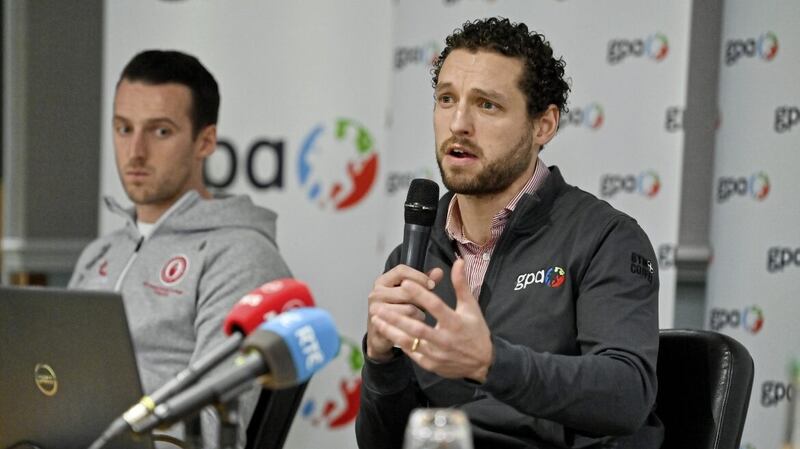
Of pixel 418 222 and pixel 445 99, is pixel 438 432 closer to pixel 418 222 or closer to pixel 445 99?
pixel 418 222

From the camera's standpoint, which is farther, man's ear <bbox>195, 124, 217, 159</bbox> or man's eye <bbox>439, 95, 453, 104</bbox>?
man's ear <bbox>195, 124, 217, 159</bbox>

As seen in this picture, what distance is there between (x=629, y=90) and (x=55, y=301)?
2200 millimetres

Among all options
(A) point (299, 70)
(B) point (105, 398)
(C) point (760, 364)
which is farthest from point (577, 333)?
(A) point (299, 70)

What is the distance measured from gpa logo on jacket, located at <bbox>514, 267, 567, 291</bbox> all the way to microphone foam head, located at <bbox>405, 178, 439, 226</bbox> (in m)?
0.23

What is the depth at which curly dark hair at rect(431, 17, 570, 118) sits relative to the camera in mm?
2074

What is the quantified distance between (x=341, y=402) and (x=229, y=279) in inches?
41.9

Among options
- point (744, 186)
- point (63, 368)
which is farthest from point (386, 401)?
point (744, 186)

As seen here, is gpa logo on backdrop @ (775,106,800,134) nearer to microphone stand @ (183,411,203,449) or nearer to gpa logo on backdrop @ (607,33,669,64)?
gpa logo on backdrop @ (607,33,669,64)

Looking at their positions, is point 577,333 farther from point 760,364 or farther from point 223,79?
point 223,79

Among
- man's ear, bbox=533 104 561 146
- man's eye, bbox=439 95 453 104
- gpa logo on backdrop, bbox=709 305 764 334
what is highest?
man's eye, bbox=439 95 453 104

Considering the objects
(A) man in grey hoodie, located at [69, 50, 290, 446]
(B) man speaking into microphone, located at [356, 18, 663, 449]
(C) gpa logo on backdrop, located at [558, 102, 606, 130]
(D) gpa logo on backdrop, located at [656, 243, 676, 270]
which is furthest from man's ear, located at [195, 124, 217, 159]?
(D) gpa logo on backdrop, located at [656, 243, 676, 270]

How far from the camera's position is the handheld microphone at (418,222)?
1.82 metres

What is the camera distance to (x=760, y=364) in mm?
3318

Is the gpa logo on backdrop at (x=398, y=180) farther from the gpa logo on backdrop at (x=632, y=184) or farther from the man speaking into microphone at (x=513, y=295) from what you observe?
the man speaking into microphone at (x=513, y=295)
